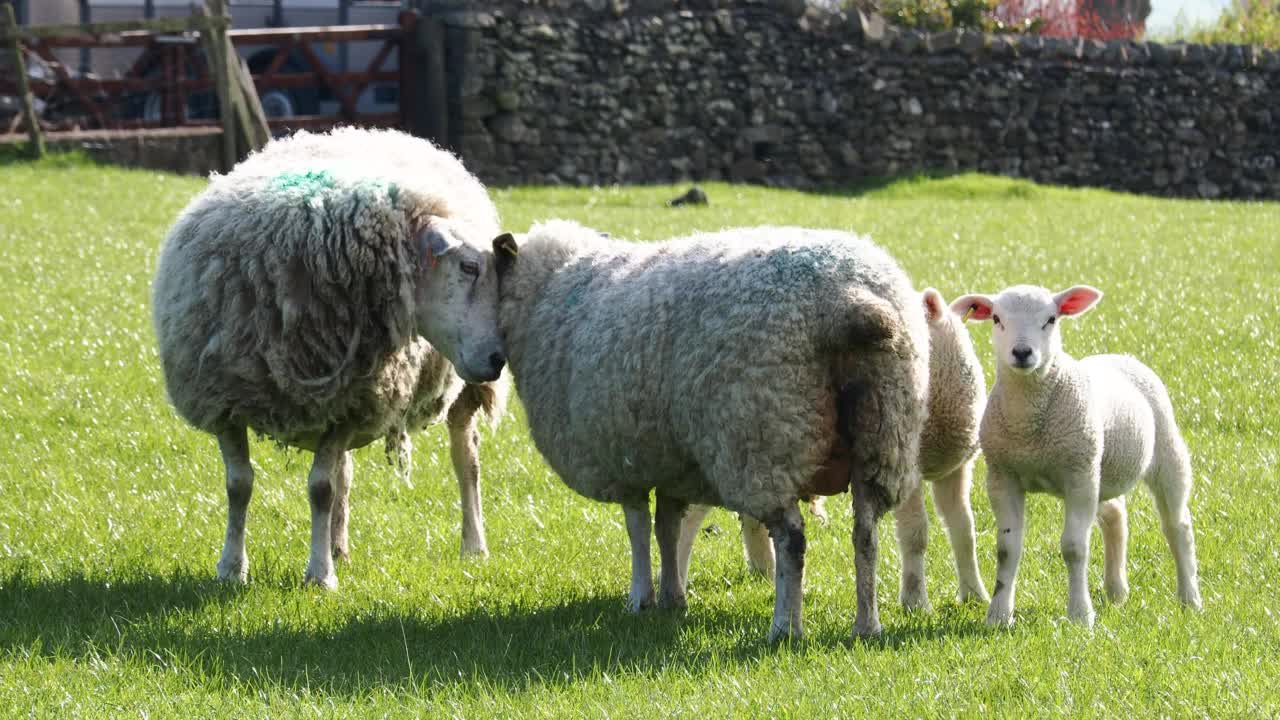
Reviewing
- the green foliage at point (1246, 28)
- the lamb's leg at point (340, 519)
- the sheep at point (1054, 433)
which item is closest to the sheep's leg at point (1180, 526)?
the sheep at point (1054, 433)

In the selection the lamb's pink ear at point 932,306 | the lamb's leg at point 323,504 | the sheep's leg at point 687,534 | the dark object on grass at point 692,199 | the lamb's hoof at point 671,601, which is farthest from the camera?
the dark object on grass at point 692,199

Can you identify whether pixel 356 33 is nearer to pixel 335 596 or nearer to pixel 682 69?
pixel 682 69

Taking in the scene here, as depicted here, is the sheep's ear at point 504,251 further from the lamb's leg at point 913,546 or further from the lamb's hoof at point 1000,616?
the lamb's hoof at point 1000,616

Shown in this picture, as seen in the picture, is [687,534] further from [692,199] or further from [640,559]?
[692,199]

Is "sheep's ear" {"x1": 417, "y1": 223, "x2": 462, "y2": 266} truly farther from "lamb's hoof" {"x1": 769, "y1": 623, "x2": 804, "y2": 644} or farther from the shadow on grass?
"lamb's hoof" {"x1": 769, "y1": 623, "x2": 804, "y2": 644}

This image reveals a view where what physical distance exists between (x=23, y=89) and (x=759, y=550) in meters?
14.0

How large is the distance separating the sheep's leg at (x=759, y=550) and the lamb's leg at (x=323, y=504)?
1588mm

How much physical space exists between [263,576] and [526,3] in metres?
15.0

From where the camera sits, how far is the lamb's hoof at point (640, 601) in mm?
5625

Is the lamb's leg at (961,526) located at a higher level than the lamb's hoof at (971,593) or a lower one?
higher

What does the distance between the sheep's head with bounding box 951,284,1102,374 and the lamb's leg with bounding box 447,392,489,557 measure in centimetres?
251

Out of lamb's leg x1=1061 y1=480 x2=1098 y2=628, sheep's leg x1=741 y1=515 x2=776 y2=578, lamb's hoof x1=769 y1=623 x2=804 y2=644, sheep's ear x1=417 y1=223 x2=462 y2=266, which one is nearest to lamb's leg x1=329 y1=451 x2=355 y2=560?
sheep's ear x1=417 y1=223 x2=462 y2=266

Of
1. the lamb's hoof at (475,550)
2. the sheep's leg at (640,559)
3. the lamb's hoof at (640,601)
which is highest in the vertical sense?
the sheep's leg at (640,559)

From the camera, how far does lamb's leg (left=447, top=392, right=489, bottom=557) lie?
268 inches
